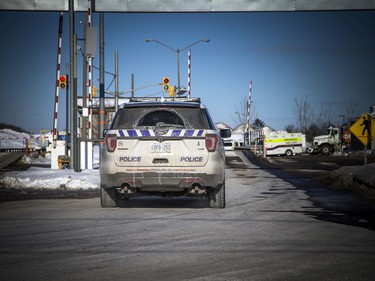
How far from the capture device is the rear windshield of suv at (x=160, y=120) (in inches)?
400

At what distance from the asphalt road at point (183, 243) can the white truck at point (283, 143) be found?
4278 cm

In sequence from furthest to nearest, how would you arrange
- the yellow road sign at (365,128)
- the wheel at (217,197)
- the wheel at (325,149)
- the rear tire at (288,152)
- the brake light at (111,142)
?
the wheel at (325,149), the rear tire at (288,152), the yellow road sign at (365,128), the wheel at (217,197), the brake light at (111,142)

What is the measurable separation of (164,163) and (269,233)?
270 cm

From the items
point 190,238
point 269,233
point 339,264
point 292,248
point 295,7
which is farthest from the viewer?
point 295,7

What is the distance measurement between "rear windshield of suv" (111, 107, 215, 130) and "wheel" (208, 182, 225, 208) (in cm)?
113

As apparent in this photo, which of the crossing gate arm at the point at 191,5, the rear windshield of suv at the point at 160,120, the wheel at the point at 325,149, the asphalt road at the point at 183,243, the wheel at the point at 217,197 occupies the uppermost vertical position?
the crossing gate arm at the point at 191,5

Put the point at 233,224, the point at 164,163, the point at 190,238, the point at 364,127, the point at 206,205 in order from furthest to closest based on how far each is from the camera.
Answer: the point at 364,127 < the point at 206,205 < the point at 164,163 < the point at 233,224 < the point at 190,238

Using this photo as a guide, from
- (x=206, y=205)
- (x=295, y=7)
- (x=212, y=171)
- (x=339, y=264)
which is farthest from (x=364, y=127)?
(x=339, y=264)

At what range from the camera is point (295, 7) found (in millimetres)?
21234

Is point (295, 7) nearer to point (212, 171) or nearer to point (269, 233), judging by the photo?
point (212, 171)

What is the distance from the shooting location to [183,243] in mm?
6805

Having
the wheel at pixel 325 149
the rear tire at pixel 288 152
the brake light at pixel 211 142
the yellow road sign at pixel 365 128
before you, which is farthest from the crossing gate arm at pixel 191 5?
the wheel at pixel 325 149

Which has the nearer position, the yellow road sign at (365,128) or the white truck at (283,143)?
the yellow road sign at (365,128)

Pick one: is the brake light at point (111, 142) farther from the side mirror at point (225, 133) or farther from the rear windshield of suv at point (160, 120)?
the side mirror at point (225, 133)
